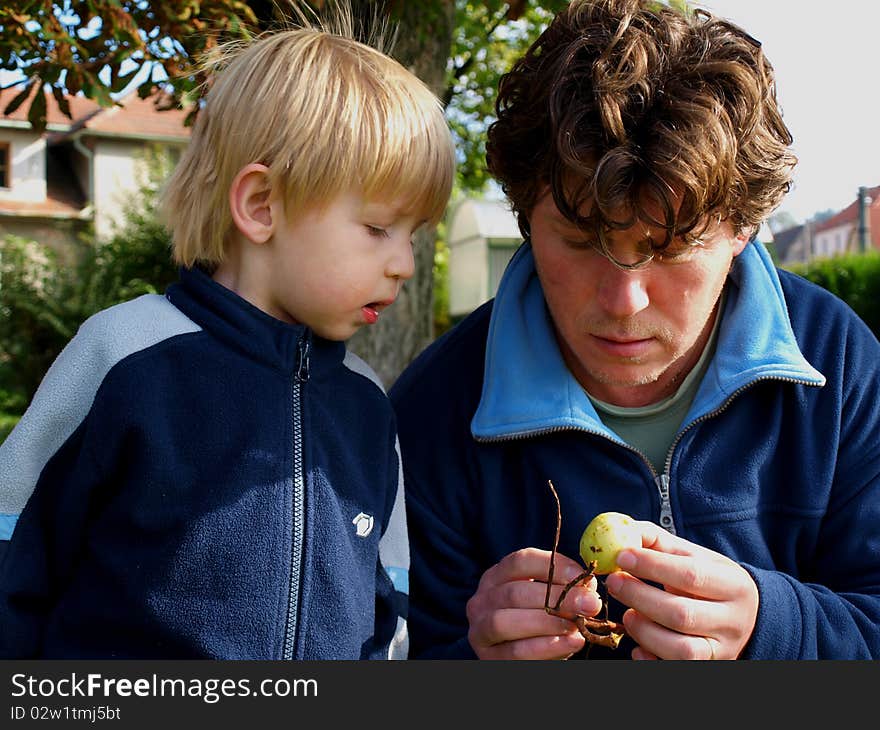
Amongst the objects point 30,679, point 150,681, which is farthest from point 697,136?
point 30,679

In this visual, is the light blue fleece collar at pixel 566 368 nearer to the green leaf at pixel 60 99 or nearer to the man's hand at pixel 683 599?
the man's hand at pixel 683 599

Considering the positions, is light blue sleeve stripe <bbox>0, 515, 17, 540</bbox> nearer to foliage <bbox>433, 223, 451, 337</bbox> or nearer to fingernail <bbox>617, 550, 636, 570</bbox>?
fingernail <bbox>617, 550, 636, 570</bbox>

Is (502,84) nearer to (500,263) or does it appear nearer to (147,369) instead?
(147,369)

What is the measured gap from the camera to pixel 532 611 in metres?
1.80

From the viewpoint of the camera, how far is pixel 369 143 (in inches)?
75.2

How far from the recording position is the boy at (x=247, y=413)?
1.79 metres

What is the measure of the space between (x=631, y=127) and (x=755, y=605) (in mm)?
897

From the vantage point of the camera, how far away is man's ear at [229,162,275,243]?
6.35 feet

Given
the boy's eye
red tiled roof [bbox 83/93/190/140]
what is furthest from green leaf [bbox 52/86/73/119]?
red tiled roof [bbox 83/93/190/140]

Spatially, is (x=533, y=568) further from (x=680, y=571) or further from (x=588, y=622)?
(x=680, y=571)

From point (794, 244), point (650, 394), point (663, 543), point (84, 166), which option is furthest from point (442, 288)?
point (663, 543)

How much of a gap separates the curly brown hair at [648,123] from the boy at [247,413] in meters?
0.23

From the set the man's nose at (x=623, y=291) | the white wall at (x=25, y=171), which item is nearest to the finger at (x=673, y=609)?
the man's nose at (x=623, y=291)

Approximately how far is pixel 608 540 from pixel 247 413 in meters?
0.68
